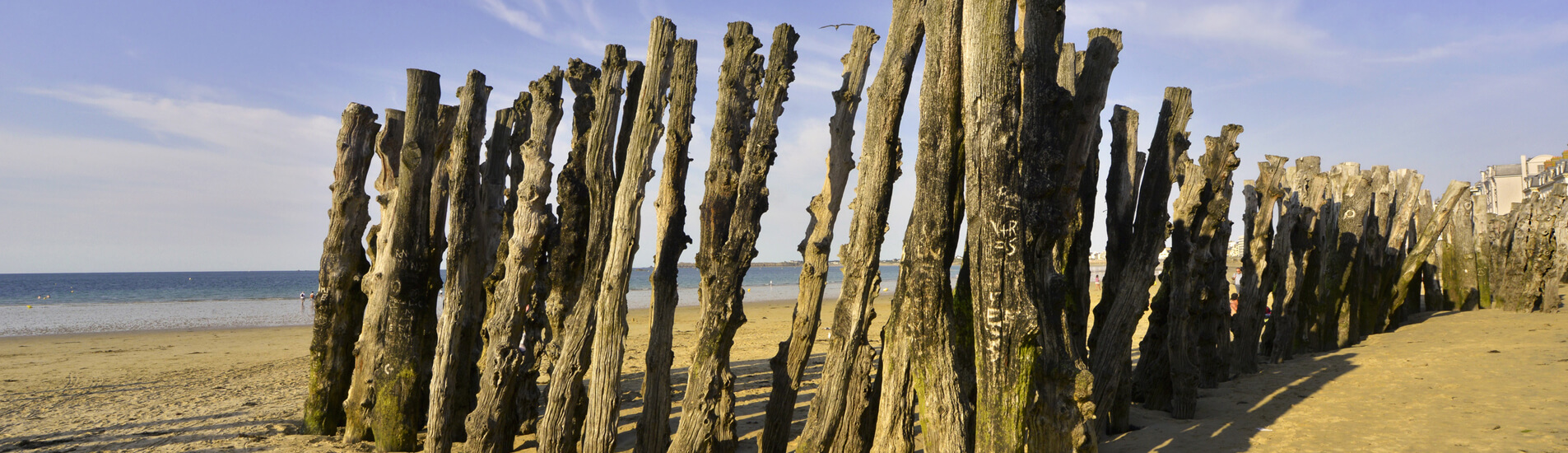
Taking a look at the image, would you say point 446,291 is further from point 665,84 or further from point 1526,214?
point 1526,214

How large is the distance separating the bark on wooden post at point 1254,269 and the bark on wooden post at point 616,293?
6.55 m

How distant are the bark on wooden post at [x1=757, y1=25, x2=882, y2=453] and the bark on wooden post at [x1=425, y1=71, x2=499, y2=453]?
87.0 inches

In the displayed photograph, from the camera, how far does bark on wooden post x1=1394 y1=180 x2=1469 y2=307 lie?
11.4 metres

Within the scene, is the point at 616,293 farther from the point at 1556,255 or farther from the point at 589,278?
the point at 1556,255

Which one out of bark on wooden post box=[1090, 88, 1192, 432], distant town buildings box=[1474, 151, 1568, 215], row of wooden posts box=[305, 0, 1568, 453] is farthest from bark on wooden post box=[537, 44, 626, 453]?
distant town buildings box=[1474, 151, 1568, 215]

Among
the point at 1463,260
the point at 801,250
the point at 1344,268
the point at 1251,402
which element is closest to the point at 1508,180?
the point at 1463,260

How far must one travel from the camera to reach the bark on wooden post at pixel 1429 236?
11.4 metres

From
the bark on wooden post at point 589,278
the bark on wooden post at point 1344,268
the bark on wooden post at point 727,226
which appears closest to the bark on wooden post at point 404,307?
the bark on wooden post at point 589,278

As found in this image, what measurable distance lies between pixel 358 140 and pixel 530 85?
2043 mm

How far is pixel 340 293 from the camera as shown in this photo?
246 inches

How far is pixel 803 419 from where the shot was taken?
7121 millimetres

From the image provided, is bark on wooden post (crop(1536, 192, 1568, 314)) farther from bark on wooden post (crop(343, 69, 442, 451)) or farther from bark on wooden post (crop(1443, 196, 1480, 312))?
bark on wooden post (crop(343, 69, 442, 451))

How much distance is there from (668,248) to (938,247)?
66.6 inches

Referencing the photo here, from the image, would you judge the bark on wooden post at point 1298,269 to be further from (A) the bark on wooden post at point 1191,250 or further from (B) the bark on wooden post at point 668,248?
(B) the bark on wooden post at point 668,248
